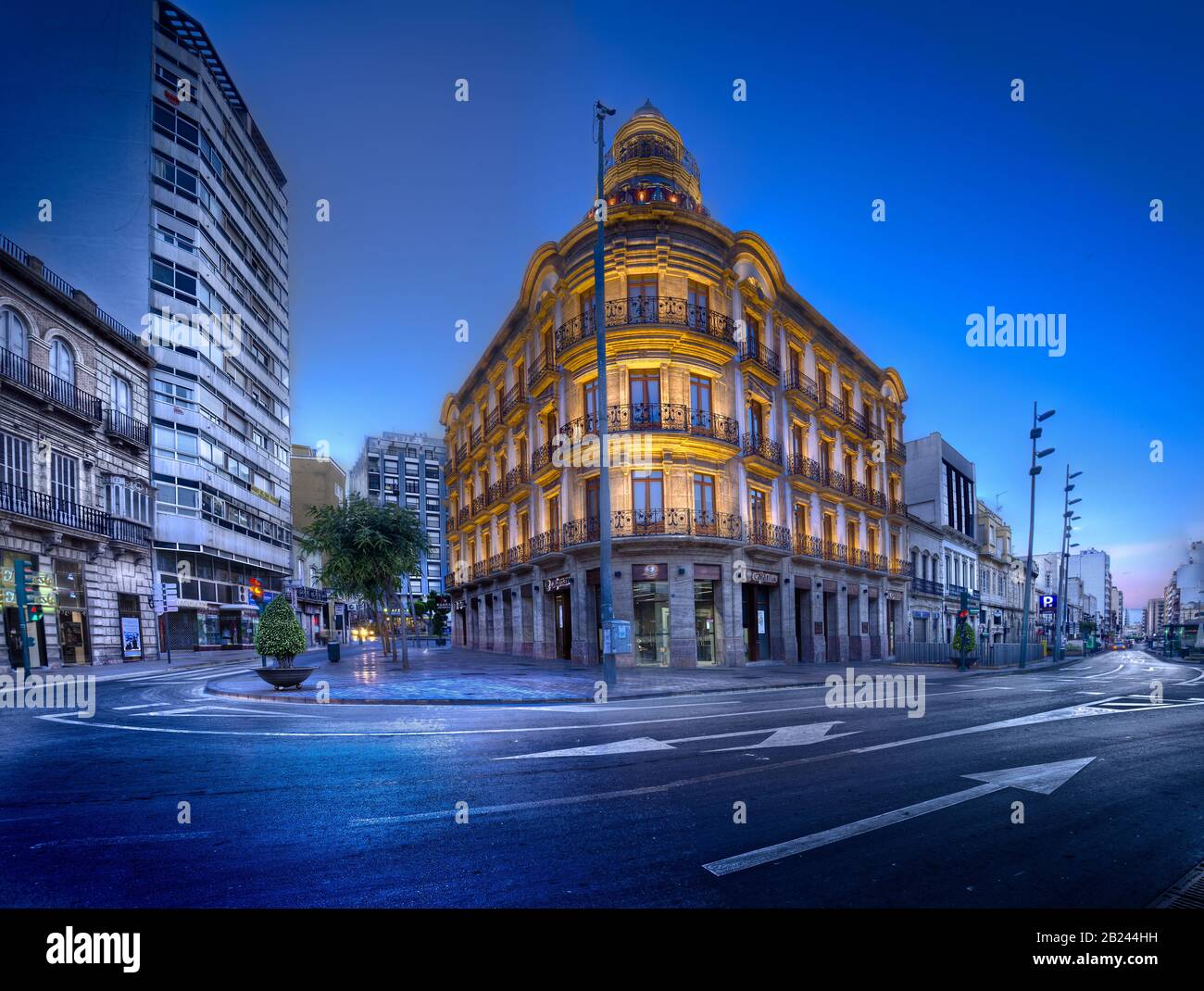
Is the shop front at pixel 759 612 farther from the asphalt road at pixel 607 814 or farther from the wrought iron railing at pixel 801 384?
the asphalt road at pixel 607 814

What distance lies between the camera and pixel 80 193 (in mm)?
35000

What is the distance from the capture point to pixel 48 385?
27.0 meters

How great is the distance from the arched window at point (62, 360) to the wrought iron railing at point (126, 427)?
8.61 ft

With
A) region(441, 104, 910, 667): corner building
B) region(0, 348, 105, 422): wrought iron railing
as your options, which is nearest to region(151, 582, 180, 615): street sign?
region(0, 348, 105, 422): wrought iron railing

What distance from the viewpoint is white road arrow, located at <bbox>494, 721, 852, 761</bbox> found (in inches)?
286

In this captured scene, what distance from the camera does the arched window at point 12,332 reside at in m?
25.2

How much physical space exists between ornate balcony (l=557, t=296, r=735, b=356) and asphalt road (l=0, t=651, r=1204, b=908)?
17024mm

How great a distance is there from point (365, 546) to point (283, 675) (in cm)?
969

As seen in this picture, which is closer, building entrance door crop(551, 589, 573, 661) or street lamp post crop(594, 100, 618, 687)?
street lamp post crop(594, 100, 618, 687)

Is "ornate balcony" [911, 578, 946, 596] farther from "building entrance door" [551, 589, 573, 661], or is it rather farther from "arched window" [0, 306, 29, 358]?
"arched window" [0, 306, 29, 358]

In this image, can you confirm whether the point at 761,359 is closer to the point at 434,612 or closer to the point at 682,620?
the point at 682,620

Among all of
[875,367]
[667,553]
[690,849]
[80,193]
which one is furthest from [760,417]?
[80,193]

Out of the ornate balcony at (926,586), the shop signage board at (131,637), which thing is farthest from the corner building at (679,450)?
the shop signage board at (131,637)
